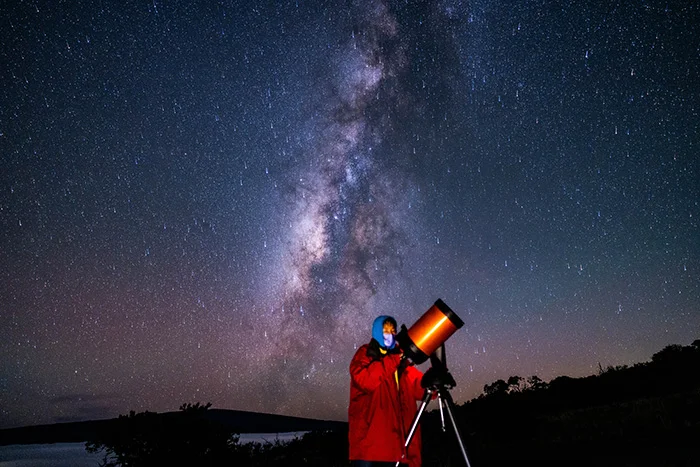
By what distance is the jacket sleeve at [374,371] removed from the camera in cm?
360

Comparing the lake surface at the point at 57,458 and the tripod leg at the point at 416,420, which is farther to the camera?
the lake surface at the point at 57,458

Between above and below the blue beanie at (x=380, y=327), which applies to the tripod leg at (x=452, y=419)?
below

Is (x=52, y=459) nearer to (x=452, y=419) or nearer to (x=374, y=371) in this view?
(x=374, y=371)

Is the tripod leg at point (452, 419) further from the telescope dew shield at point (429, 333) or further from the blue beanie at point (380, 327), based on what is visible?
the blue beanie at point (380, 327)

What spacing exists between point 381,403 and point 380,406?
0.03 metres

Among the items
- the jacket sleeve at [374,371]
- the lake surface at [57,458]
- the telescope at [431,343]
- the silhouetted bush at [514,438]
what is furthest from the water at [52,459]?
the telescope at [431,343]

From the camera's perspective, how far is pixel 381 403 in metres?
3.88

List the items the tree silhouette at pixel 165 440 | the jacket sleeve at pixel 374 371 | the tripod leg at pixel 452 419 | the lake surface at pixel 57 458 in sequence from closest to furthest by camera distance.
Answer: the tripod leg at pixel 452 419, the jacket sleeve at pixel 374 371, the tree silhouette at pixel 165 440, the lake surface at pixel 57 458

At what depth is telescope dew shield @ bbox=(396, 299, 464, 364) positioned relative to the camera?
11.3ft

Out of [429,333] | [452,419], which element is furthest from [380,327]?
[452,419]

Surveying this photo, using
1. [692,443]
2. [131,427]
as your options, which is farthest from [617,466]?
[131,427]

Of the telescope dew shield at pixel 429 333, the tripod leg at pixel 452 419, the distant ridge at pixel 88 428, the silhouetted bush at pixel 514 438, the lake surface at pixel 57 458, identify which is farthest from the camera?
the distant ridge at pixel 88 428

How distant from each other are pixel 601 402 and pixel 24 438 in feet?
384

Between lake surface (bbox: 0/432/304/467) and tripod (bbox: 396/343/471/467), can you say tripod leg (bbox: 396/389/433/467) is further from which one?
lake surface (bbox: 0/432/304/467)
